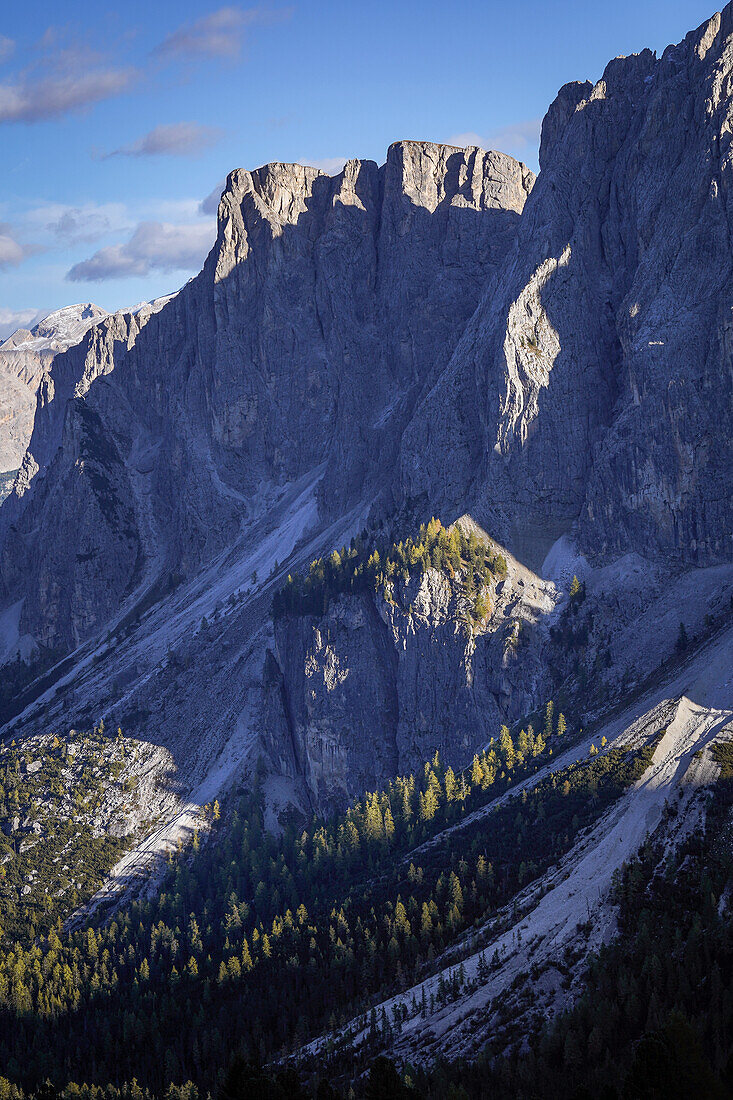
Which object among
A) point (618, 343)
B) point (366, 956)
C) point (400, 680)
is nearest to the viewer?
point (366, 956)

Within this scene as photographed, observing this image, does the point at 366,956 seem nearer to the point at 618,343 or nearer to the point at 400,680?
the point at 400,680

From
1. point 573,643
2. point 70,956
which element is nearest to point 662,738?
point 573,643

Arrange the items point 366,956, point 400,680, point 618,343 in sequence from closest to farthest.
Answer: point 366,956
point 618,343
point 400,680

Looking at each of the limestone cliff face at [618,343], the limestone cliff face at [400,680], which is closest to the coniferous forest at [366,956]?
the limestone cliff face at [400,680]

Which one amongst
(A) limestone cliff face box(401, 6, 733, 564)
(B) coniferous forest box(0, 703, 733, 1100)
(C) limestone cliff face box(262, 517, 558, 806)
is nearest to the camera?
(B) coniferous forest box(0, 703, 733, 1100)

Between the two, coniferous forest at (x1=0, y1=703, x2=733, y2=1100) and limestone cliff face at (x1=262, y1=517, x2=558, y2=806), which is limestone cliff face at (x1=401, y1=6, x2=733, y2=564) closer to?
limestone cliff face at (x1=262, y1=517, x2=558, y2=806)

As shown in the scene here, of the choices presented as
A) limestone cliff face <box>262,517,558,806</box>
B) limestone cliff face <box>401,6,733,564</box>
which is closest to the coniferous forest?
limestone cliff face <box>262,517,558,806</box>

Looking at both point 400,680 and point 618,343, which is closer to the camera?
point 618,343

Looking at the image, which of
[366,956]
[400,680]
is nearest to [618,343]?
[400,680]
